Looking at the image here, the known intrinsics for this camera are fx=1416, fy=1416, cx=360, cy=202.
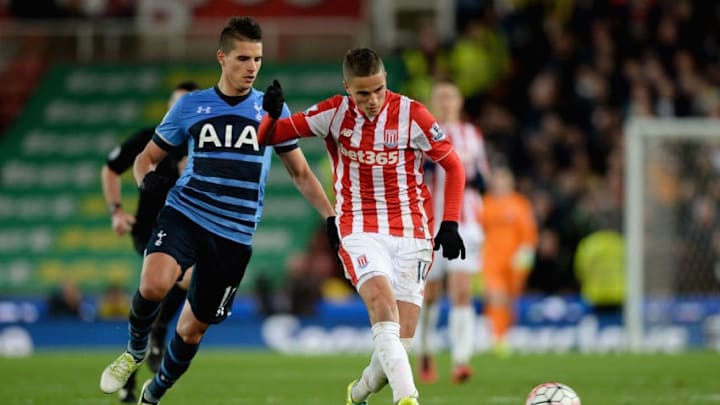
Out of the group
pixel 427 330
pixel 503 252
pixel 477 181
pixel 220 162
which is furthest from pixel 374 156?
pixel 503 252

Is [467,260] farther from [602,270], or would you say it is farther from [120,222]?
[602,270]

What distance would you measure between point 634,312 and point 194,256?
974 centimetres

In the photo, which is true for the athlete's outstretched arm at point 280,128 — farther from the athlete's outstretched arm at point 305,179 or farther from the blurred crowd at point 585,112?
the blurred crowd at point 585,112

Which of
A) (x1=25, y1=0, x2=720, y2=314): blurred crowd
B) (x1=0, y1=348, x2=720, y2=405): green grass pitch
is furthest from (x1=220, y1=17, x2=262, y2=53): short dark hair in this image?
(x1=25, y1=0, x2=720, y2=314): blurred crowd

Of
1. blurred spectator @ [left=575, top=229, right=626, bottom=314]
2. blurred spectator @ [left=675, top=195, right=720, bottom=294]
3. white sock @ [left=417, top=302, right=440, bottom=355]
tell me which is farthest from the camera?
blurred spectator @ [left=575, top=229, right=626, bottom=314]

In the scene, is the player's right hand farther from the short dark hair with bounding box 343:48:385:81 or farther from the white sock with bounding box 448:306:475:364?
the white sock with bounding box 448:306:475:364

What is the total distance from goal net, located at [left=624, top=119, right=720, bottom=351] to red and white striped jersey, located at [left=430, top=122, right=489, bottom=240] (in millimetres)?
5290

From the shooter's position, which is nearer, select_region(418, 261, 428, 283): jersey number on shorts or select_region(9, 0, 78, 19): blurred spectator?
select_region(418, 261, 428, 283): jersey number on shorts

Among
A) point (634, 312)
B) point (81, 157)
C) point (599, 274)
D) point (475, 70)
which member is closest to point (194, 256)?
point (634, 312)

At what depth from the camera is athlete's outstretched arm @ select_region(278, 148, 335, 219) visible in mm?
7844

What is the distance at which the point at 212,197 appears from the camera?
25.3 feet

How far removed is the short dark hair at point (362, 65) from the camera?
729 centimetres

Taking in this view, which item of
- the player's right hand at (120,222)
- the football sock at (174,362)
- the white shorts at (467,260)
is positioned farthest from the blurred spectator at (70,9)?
the football sock at (174,362)

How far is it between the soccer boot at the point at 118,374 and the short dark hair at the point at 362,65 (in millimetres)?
2098
